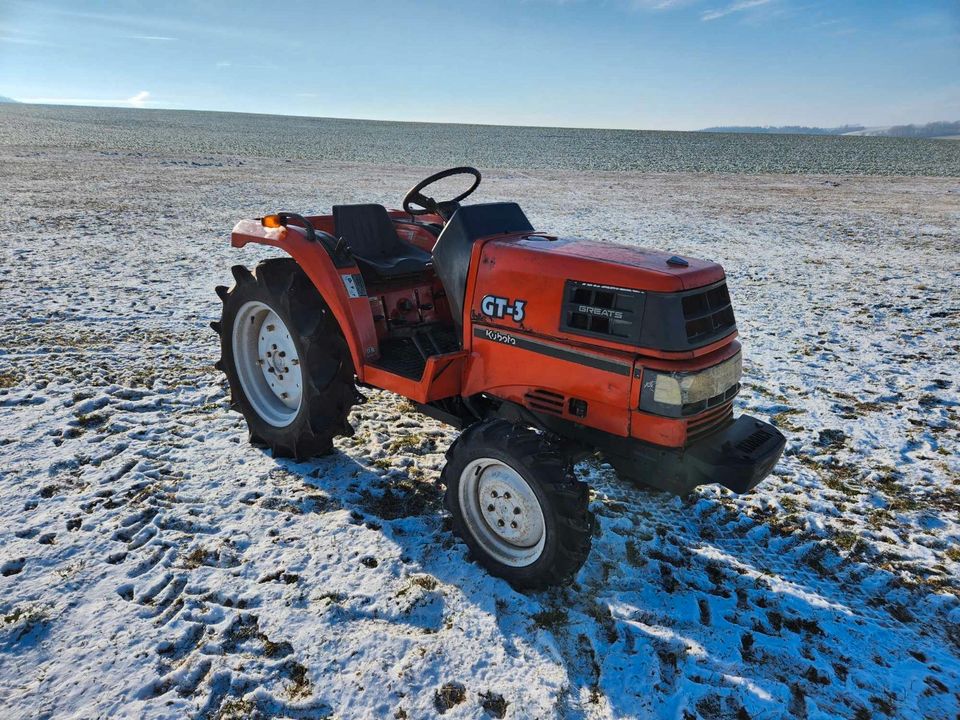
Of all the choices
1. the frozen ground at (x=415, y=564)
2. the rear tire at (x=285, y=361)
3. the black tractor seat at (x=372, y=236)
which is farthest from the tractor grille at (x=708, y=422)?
the black tractor seat at (x=372, y=236)

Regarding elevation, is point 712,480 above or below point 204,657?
above

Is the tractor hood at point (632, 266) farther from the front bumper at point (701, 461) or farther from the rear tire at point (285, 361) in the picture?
the rear tire at point (285, 361)

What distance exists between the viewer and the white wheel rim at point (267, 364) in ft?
12.6

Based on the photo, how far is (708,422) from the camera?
9.20ft

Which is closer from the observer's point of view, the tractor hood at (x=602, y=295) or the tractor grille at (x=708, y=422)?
the tractor hood at (x=602, y=295)

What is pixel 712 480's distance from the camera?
2.62 metres

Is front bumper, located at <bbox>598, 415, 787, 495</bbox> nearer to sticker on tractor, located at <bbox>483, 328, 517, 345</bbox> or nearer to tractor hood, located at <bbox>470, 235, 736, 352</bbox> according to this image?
tractor hood, located at <bbox>470, 235, 736, 352</bbox>

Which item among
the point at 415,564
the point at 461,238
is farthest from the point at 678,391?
the point at 415,564

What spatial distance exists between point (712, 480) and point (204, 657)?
2.15 metres

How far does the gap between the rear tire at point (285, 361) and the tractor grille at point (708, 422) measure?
6.14ft

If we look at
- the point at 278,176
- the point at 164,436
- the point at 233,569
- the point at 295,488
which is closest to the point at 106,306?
the point at 164,436

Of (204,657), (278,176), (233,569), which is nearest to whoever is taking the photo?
(204,657)

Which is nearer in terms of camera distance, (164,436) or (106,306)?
(164,436)

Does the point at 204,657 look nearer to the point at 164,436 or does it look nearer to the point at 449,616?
the point at 449,616
